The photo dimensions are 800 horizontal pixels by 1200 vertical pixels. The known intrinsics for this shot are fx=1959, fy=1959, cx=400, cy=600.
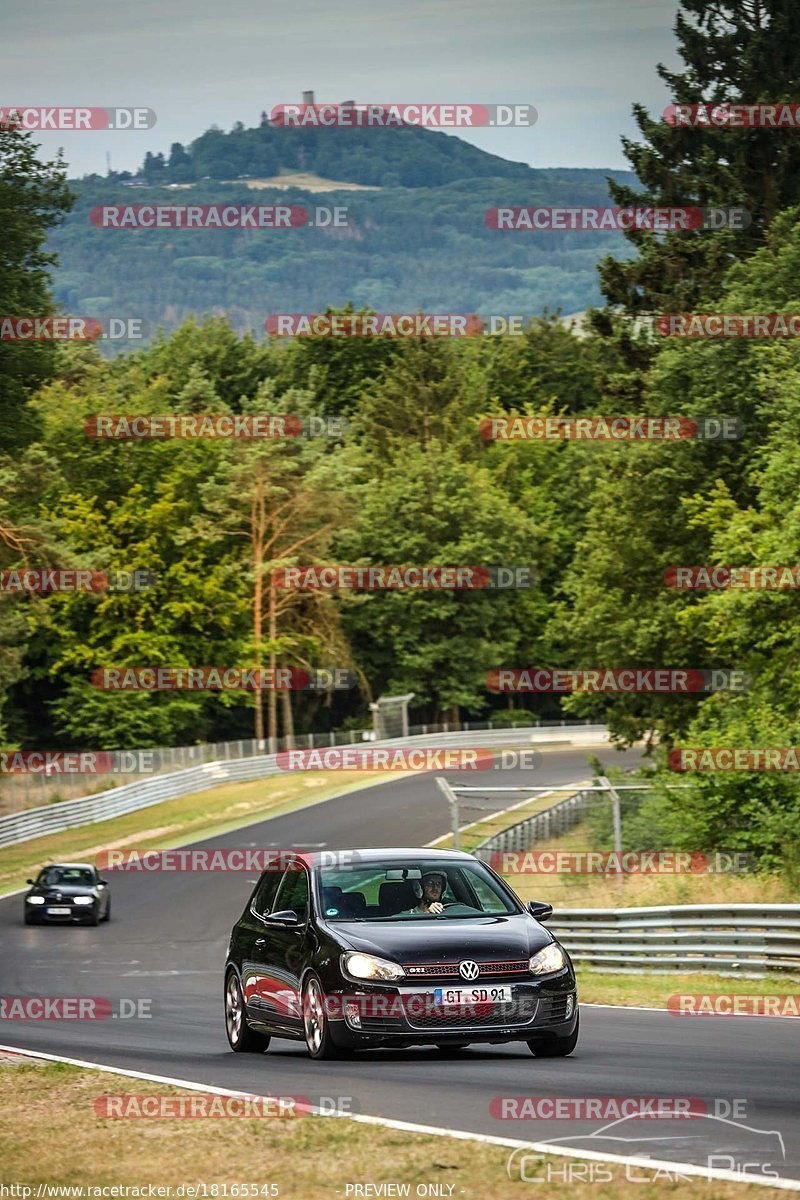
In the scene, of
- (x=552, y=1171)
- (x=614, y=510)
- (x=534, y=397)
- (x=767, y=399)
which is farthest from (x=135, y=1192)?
(x=534, y=397)

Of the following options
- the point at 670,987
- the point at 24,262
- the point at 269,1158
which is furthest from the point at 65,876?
the point at 269,1158

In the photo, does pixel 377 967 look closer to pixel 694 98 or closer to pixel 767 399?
pixel 767 399

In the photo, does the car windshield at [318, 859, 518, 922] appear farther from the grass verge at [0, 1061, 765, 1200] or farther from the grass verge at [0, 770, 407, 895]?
the grass verge at [0, 770, 407, 895]

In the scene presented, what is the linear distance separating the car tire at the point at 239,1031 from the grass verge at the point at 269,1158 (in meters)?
4.00

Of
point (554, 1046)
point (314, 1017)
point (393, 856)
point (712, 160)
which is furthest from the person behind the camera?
point (712, 160)

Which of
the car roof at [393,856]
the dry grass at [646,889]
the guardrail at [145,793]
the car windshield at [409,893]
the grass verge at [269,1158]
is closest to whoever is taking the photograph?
the grass verge at [269,1158]

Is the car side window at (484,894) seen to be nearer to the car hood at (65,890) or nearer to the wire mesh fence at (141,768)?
the car hood at (65,890)

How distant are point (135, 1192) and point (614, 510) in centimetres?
4408

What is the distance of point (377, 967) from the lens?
12.6m

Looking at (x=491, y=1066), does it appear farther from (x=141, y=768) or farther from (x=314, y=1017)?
(x=141, y=768)

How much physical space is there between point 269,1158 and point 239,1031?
6.10 meters

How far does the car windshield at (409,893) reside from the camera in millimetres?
13547

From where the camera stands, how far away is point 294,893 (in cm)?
1434

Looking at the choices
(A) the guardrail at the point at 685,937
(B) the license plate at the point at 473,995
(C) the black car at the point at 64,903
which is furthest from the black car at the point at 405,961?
(C) the black car at the point at 64,903
